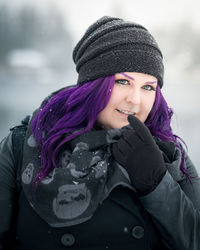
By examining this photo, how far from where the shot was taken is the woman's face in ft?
3.26

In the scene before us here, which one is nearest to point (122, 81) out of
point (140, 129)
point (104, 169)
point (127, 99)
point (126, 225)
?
point (127, 99)

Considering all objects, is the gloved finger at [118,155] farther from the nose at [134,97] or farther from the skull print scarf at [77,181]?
the nose at [134,97]

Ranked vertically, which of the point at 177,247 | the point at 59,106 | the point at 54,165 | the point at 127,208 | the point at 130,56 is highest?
the point at 130,56

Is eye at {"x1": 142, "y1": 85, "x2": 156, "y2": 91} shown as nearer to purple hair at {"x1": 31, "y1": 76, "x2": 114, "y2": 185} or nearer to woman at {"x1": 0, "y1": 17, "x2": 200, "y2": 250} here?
woman at {"x1": 0, "y1": 17, "x2": 200, "y2": 250}

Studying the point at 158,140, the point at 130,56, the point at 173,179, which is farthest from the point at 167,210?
the point at 130,56

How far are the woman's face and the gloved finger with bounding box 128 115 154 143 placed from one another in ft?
0.22

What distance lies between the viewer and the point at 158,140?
3.59 feet

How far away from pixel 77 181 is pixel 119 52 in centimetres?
43

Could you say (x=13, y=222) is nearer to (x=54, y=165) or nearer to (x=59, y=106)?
(x=54, y=165)

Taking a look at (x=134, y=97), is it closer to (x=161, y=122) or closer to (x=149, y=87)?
(x=149, y=87)

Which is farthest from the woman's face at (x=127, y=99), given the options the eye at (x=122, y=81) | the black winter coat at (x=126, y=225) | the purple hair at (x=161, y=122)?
the black winter coat at (x=126, y=225)

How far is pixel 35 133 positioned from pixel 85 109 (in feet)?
0.62

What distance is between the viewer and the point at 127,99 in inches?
39.1

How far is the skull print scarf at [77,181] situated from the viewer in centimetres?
89
